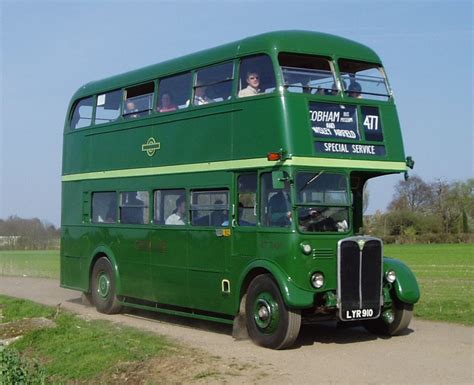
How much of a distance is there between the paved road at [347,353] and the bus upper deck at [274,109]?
9.06 feet

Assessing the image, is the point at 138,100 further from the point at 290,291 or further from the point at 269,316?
the point at 290,291

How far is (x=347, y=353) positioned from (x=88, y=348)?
13.1 ft

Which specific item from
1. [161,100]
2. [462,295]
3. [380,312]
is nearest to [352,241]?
[380,312]

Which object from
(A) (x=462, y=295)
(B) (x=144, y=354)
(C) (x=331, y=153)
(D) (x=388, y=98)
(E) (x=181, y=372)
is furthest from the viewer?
(A) (x=462, y=295)

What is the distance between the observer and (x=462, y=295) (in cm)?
2014

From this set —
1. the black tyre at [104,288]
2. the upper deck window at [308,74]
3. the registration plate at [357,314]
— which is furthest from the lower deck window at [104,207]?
the registration plate at [357,314]

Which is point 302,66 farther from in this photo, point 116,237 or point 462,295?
point 462,295

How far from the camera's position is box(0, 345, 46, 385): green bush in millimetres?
11195

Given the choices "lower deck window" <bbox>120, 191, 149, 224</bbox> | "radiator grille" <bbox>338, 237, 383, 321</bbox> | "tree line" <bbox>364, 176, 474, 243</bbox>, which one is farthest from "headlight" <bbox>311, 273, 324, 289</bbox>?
"tree line" <bbox>364, 176, 474, 243</bbox>

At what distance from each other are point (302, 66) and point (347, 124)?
116cm

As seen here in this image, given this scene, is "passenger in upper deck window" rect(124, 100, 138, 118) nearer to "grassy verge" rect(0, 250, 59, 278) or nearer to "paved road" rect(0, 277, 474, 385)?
"paved road" rect(0, 277, 474, 385)

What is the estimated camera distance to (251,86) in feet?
42.5

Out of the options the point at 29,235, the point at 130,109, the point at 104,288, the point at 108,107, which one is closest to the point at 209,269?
the point at 104,288

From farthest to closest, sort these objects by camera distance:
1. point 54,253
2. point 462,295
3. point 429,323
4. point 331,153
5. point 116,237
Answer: point 54,253 → point 462,295 → point 116,237 → point 429,323 → point 331,153
